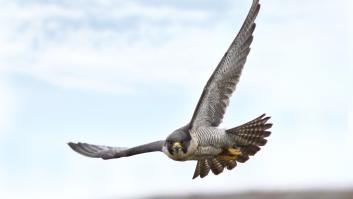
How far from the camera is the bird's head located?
40.0 feet

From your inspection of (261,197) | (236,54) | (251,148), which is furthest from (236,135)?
(261,197)

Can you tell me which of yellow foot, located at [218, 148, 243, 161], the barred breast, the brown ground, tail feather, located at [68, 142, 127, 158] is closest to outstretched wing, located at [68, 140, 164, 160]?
tail feather, located at [68, 142, 127, 158]

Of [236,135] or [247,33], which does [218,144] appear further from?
[247,33]

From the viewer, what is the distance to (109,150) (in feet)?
47.8

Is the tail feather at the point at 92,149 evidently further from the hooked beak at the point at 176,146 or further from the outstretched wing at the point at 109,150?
the hooked beak at the point at 176,146

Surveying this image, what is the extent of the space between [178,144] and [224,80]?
1.52 metres

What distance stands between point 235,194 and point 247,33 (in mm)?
3053

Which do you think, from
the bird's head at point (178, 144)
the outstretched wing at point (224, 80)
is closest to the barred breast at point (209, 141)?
the outstretched wing at point (224, 80)

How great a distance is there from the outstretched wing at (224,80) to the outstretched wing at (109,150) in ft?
2.46

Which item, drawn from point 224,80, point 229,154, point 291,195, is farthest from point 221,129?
point 291,195

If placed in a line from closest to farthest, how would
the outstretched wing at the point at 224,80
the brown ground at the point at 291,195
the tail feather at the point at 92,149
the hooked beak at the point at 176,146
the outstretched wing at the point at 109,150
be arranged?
1. the hooked beak at the point at 176,146
2. the outstretched wing at the point at 224,80
3. the outstretched wing at the point at 109,150
4. the tail feather at the point at 92,149
5. the brown ground at the point at 291,195

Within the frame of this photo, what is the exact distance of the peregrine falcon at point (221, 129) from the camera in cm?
1268

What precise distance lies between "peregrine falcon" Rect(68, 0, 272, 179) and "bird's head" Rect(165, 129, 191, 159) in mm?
30

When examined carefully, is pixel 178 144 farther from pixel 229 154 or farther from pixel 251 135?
pixel 251 135
